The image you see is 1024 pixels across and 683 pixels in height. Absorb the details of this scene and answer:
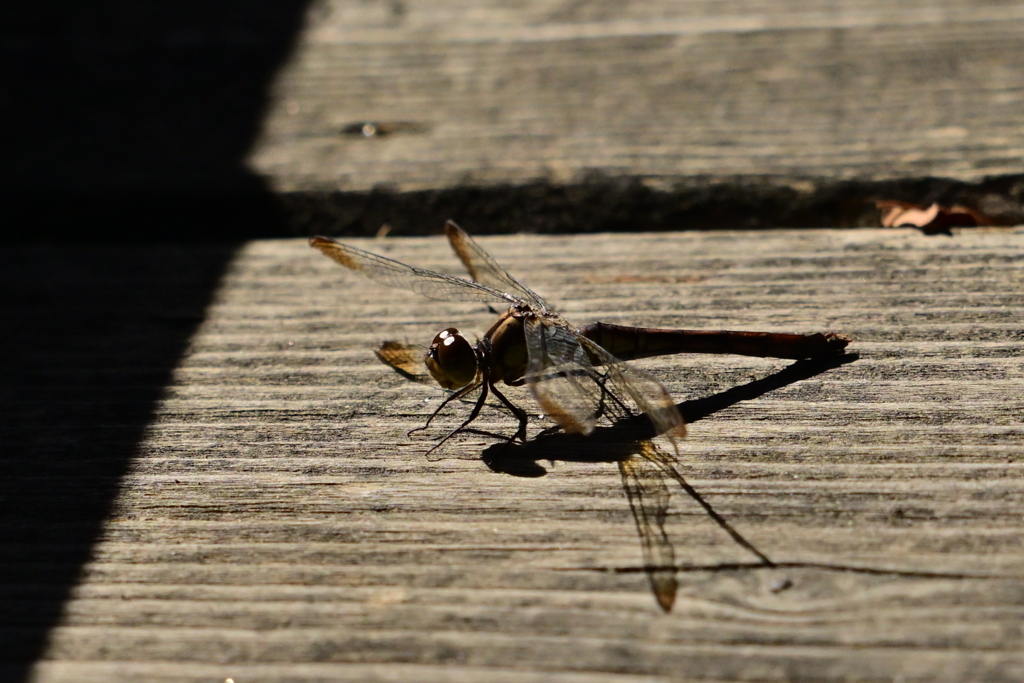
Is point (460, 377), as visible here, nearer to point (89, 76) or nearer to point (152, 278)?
point (152, 278)

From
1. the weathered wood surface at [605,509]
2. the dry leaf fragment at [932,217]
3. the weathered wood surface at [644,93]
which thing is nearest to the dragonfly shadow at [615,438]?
the weathered wood surface at [605,509]

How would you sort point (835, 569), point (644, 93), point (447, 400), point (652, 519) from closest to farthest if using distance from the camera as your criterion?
point (835, 569) → point (652, 519) → point (447, 400) → point (644, 93)

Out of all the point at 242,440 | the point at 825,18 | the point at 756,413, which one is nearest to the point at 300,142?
the point at 242,440

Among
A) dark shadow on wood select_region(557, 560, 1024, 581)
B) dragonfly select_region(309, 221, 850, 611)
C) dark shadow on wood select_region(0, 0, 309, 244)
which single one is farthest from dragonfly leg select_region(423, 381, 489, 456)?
dark shadow on wood select_region(0, 0, 309, 244)

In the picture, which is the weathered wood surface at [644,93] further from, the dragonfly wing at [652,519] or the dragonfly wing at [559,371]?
the dragonfly wing at [652,519]

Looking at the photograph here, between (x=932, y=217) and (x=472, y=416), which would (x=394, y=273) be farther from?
(x=932, y=217)

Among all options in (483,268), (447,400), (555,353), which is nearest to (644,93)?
(483,268)
